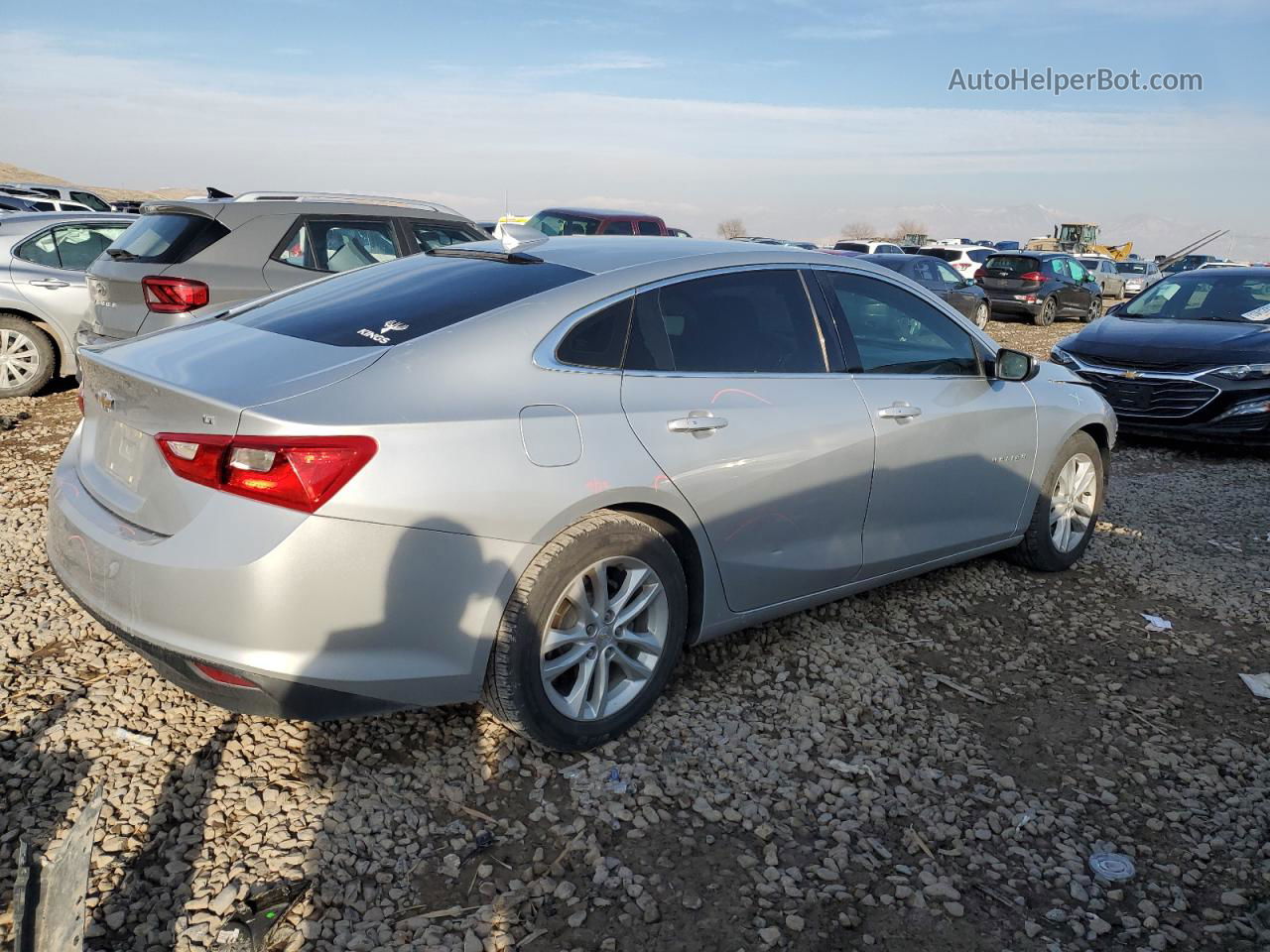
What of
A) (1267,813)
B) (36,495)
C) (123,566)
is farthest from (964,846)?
(36,495)

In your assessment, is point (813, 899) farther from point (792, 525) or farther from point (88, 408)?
point (88, 408)

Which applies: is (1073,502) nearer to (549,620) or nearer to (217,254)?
(549,620)

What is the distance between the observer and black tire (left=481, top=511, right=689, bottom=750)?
113 inches

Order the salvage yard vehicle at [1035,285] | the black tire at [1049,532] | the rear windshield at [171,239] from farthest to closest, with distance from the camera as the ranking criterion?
the salvage yard vehicle at [1035,285], the rear windshield at [171,239], the black tire at [1049,532]

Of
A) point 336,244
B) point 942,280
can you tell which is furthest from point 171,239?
point 942,280

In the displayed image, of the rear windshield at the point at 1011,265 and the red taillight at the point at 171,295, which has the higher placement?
the rear windshield at the point at 1011,265

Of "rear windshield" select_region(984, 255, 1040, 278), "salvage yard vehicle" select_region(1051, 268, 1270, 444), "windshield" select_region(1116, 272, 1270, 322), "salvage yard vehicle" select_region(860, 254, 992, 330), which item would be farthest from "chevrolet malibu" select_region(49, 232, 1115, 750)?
"rear windshield" select_region(984, 255, 1040, 278)

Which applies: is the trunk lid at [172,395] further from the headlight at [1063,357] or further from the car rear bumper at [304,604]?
the headlight at [1063,357]

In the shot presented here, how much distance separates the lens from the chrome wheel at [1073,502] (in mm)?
5074

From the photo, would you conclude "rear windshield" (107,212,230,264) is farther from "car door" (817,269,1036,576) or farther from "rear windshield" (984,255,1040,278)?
"rear windshield" (984,255,1040,278)

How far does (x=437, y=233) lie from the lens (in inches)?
318

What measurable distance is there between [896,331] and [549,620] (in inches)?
85.2

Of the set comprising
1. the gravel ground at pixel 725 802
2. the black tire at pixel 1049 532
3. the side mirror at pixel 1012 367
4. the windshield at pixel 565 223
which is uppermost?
the windshield at pixel 565 223

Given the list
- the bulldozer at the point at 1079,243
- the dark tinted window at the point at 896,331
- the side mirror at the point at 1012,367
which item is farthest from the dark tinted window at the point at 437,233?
the bulldozer at the point at 1079,243
